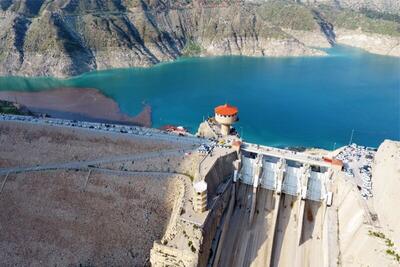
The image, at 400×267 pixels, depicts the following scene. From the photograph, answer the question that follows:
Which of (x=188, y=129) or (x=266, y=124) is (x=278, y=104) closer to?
(x=266, y=124)

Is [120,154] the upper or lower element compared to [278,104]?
lower

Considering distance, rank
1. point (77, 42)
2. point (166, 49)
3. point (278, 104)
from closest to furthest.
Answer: point (278, 104) → point (77, 42) → point (166, 49)

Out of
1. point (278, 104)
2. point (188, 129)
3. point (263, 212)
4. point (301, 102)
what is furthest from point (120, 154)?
point (301, 102)

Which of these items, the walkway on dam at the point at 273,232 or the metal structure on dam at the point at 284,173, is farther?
the metal structure on dam at the point at 284,173

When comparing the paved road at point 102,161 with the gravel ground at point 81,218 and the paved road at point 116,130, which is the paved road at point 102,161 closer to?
the gravel ground at point 81,218

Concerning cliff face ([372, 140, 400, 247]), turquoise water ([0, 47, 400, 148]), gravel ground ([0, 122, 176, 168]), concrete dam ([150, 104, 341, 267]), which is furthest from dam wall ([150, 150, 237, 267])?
turquoise water ([0, 47, 400, 148])

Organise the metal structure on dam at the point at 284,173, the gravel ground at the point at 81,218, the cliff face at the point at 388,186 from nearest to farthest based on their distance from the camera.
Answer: the cliff face at the point at 388,186, the gravel ground at the point at 81,218, the metal structure on dam at the point at 284,173

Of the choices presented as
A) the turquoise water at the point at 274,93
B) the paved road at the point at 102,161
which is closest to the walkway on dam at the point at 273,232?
the paved road at the point at 102,161
